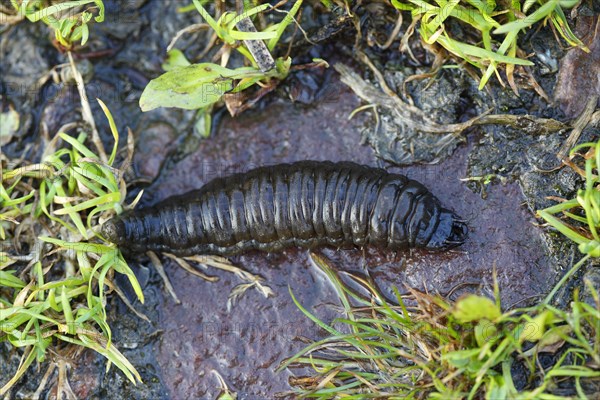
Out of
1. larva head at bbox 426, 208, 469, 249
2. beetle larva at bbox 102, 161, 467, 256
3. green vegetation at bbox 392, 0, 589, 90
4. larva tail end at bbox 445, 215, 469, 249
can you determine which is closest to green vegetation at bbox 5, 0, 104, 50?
beetle larva at bbox 102, 161, 467, 256

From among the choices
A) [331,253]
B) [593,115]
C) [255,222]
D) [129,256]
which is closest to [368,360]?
[331,253]

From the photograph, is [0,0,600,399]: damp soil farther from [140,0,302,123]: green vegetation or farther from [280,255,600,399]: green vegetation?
[140,0,302,123]: green vegetation

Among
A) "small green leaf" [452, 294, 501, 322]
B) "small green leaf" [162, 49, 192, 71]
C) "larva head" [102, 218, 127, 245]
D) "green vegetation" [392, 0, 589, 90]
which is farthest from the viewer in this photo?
"small green leaf" [162, 49, 192, 71]

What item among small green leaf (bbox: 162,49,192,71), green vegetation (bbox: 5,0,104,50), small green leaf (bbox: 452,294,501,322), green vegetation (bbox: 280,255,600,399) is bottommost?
green vegetation (bbox: 280,255,600,399)

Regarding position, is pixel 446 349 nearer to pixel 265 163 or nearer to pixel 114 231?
pixel 265 163

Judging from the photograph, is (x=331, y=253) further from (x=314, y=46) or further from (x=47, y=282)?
(x=47, y=282)

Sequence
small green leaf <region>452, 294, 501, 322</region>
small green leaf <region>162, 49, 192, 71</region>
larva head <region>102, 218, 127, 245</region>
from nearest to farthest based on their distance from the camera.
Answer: small green leaf <region>452, 294, 501, 322</region>
larva head <region>102, 218, 127, 245</region>
small green leaf <region>162, 49, 192, 71</region>
